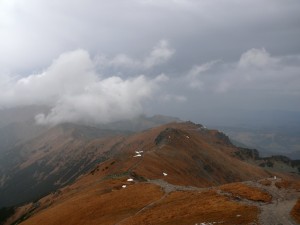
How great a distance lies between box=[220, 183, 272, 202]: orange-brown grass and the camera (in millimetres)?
82238

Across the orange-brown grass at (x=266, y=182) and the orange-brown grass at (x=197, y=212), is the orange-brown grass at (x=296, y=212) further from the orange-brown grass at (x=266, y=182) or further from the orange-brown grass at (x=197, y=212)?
the orange-brown grass at (x=266, y=182)

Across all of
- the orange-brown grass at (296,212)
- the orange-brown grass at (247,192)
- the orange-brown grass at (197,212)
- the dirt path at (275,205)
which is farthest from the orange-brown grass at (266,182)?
the orange-brown grass at (296,212)

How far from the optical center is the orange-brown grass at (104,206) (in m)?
91.6

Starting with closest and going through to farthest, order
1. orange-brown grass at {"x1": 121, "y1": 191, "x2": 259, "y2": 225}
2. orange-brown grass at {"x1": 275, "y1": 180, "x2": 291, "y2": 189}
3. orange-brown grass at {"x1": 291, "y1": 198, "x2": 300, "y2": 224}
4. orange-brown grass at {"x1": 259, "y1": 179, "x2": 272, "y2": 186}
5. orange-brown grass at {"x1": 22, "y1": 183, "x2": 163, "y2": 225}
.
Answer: orange-brown grass at {"x1": 291, "y1": 198, "x2": 300, "y2": 224} → orange-brown grass at {"x1": 121, "y1": 191, "x2": 259, "y2": 225} → orange-brown grass at {"x1": 22, "y1": 183, "x2": 163, "y2": 225} → orange-brown grass at {"x1": 275, "y1": 180, "x2": 291, "y2": 189} → orange-brown grass at {"x1": 259, "y1": 179, "x2": 272, "y2": 186}

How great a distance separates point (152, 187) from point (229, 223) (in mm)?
54761

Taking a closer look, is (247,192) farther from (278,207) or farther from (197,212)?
(197,212)

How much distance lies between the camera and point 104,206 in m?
99.2

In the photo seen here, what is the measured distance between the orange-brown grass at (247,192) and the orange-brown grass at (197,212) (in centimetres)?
420

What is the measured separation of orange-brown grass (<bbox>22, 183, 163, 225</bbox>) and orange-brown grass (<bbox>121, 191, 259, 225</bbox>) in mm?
7168

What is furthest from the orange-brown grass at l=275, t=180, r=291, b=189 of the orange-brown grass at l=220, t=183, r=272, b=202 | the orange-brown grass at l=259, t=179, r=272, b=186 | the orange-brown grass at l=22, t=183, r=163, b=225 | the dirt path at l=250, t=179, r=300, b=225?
the orange-brown grass at l=22, t=183, r=163, b=225

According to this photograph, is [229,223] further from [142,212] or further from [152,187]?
[152,187]

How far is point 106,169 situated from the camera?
168 meters

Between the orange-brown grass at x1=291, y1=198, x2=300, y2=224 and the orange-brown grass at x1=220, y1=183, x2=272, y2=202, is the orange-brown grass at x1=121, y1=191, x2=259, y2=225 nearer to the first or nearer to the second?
the orange-brown grass at x1=220, y1=183, x2=272, y2=202

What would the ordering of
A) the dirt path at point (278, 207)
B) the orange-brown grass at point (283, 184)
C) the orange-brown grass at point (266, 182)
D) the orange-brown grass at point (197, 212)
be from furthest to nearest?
the orange-brown grass at point (266, 182), the orange-brown grass at point (283, 184), the orange-brown grass at point (197, 212), the dirt path at point (278, 207)
